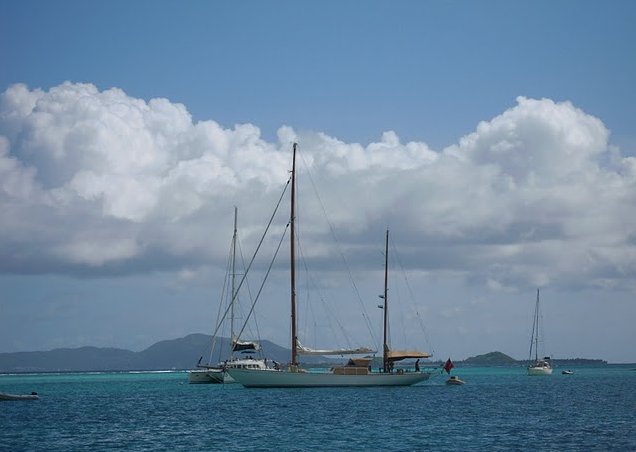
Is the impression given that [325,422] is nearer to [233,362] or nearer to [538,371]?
[233,362]

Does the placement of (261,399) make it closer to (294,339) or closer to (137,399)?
(294,339)

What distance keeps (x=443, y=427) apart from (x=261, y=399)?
28258mm

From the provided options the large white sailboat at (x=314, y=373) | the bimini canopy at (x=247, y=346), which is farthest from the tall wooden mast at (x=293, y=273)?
the bimini canopy at (x=247, y=346)

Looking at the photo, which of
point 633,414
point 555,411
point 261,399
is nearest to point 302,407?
point 261,399

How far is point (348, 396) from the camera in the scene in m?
84.7

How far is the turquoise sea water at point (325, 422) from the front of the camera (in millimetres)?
48969

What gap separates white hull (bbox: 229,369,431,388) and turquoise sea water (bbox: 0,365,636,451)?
1.04 m

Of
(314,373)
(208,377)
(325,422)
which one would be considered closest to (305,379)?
(314,373)

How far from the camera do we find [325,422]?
2361 inches

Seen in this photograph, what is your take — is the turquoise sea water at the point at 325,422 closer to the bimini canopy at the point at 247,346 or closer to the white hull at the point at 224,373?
the white hull at the point at 224,373

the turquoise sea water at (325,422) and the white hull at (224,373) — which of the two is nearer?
the turquoise sea water at (325,422)

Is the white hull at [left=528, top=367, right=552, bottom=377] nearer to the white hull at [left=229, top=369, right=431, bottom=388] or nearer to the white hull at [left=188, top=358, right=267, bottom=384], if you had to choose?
the white hull at [left=188, top=358, right=267, bottom=384]

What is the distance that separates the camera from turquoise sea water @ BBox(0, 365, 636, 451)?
161 feet

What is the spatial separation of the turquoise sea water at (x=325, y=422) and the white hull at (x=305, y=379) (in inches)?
40.8
